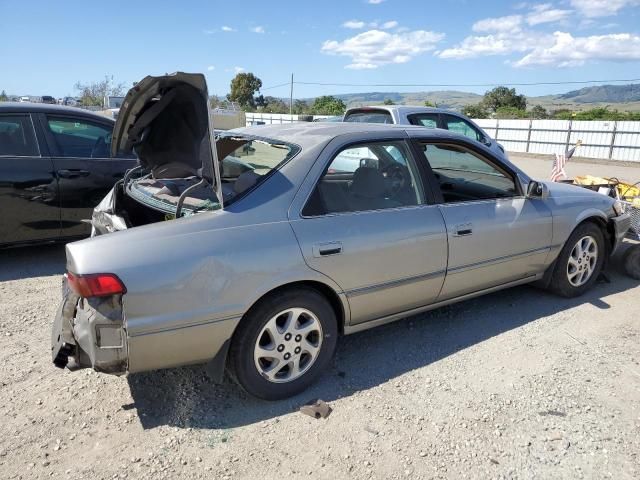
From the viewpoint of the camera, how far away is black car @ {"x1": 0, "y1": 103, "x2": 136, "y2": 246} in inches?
193

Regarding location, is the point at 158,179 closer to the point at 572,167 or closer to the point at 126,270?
the point at 126,270

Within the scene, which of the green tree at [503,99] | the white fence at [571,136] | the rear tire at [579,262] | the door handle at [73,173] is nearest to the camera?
the rear tire at [579,262]

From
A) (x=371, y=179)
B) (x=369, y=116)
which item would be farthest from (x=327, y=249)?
(x=369, y=116)

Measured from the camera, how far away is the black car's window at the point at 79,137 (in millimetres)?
5180

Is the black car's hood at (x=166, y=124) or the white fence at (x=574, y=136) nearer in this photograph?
the black car's hood at (x=166, y=124)

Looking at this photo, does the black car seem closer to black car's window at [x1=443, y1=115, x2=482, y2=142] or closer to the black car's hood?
the black car's hood

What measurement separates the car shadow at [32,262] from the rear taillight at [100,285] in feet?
9.93

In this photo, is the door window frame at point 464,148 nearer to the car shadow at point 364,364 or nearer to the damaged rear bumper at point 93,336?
the car shadow at point 364,364

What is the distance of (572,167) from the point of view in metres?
18.8

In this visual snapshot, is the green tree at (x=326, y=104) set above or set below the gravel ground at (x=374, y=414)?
above

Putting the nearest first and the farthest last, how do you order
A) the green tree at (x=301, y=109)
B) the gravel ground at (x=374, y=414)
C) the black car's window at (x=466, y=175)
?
the gravel ground at (x=374, y=414)
the black car's window at (x=466, y=175)
the green tree at (x=301, y=109)

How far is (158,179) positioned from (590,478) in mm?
3224

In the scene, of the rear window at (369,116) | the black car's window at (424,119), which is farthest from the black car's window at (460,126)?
the rear window at (369,116)

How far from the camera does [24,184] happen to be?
4.91m
